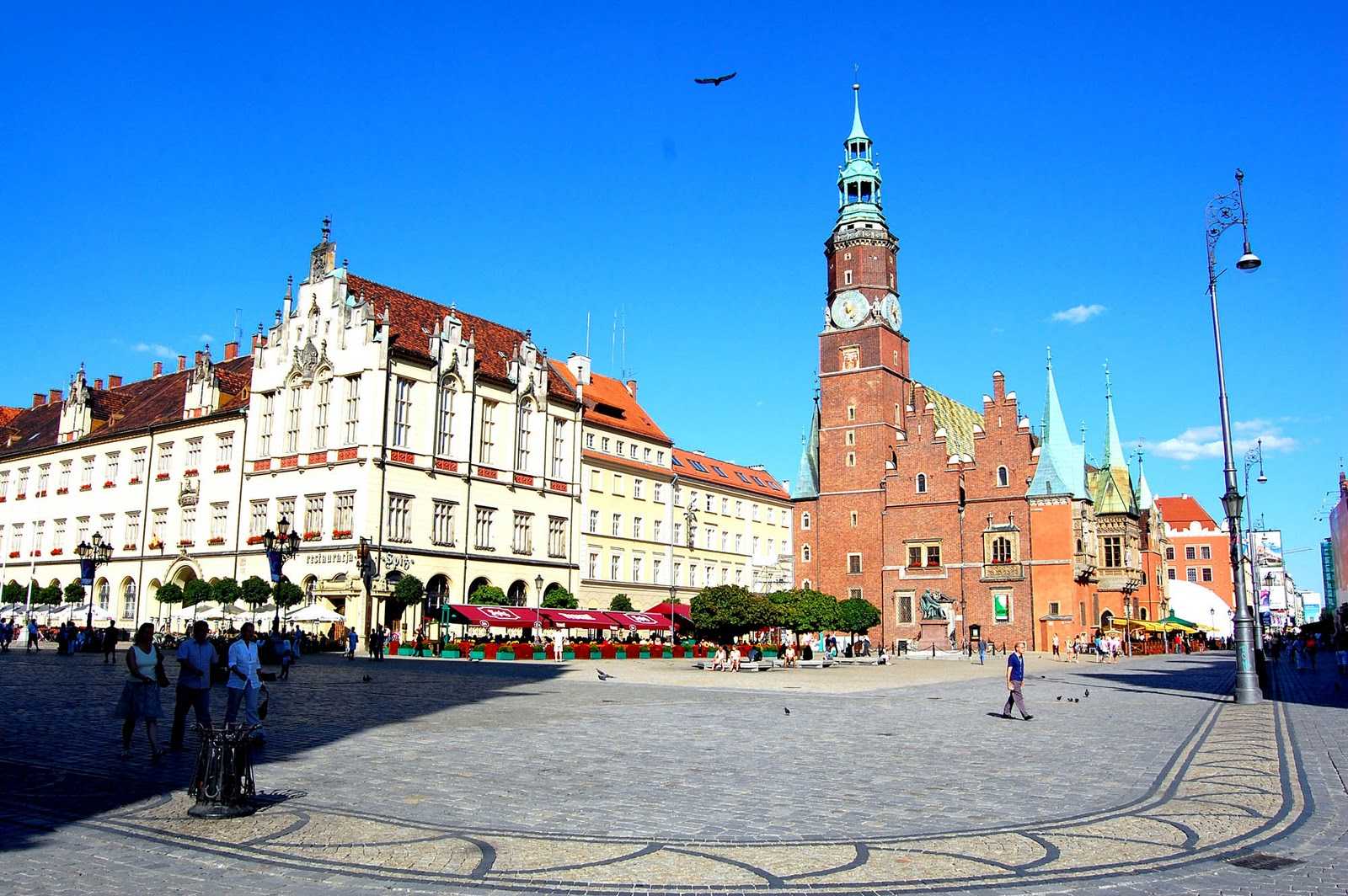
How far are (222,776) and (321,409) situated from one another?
161 feet

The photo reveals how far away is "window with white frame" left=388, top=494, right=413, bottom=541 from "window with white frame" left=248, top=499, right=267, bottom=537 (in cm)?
885

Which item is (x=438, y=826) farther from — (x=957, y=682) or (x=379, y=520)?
(x=379, y=520)

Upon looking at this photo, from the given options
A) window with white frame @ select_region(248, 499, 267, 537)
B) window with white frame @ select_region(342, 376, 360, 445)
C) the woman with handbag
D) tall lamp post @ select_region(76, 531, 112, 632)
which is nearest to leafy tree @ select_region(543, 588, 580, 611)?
window with white frame @ select_region(342, 376, 360, 445)

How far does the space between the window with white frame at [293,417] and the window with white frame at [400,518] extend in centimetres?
778

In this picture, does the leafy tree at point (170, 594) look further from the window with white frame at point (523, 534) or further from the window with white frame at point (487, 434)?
the window with white frame at point (523, 534)

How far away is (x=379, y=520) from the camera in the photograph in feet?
175

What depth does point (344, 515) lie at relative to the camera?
53812mm

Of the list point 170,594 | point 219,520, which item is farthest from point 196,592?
point 219,520

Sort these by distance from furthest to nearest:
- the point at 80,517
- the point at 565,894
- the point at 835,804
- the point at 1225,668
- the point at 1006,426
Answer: the point at 1006,426 → the point at 80,517 → the point at 1225,668 → the point at 835,804 → the point at 565,894

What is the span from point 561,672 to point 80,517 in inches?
1845

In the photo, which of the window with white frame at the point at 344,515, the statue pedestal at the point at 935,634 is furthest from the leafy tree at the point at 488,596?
the statue pedestal at the point at 935,634

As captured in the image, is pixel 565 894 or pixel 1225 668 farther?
pixel 1225 668

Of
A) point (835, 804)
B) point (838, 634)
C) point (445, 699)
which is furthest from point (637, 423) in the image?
point (835, 804)

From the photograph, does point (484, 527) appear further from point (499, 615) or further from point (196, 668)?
point (196, 668)
